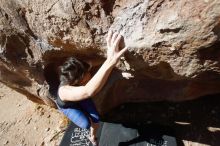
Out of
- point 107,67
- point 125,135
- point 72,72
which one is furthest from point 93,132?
point 107,67

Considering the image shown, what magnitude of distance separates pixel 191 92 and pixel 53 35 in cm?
103

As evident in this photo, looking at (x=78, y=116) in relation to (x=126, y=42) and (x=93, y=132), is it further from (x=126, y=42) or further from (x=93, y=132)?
(x=126, y=42)

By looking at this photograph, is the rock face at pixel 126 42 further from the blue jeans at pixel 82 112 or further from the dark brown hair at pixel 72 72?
the blue jeans at pixel 82 112

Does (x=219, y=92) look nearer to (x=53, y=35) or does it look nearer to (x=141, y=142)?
(x=141, y=142)

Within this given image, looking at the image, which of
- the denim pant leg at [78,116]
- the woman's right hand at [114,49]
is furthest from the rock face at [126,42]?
the denim pant leg at [78,116]

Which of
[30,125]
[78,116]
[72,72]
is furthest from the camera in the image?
[30,125]

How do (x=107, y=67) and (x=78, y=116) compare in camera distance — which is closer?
(x=107, y=67)

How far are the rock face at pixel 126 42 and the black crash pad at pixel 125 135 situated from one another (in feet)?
0.68

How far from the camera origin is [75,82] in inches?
88.9

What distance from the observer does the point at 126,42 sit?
6.25 ft

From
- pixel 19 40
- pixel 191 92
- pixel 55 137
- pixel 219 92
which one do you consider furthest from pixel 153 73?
pixel 55 137

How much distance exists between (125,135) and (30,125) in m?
1.15

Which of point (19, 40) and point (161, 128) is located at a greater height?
point (19, 40)

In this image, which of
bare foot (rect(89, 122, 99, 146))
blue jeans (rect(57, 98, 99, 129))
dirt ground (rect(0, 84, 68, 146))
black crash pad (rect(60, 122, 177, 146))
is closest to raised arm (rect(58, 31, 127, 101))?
blue jeans (rect(57, 98, 99, 129))
